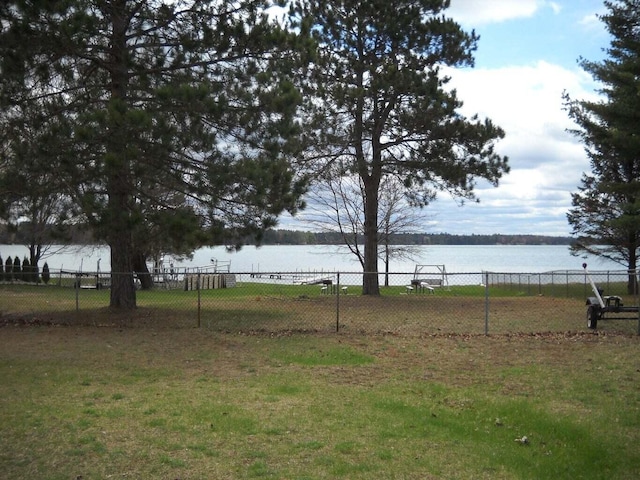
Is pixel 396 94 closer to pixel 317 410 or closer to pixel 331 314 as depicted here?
pixel 331 314

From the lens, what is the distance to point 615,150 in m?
23.4

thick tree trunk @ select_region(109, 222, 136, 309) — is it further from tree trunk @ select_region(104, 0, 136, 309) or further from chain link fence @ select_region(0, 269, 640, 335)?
chain link fence @ select_region(0, 269, 640, 335)

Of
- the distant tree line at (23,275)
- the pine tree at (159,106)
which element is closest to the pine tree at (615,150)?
the pine tree at (159,106)

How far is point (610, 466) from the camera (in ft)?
18.6

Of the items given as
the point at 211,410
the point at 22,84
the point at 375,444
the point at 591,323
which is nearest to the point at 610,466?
the point at 375,444

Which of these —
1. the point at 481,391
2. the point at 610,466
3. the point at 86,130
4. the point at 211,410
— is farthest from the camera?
the point at 86,130

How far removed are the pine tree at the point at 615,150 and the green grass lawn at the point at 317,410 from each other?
655 cm

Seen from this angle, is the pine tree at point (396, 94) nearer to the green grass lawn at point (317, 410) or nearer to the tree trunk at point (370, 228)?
the tree trunk at point (370, 228)

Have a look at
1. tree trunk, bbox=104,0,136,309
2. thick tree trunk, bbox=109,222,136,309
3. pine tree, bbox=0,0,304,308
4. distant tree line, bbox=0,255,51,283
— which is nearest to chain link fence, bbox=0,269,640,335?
thick tree trunk, bbox=109,222,136,309

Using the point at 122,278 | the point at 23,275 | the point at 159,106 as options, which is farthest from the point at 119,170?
the point at 23,275

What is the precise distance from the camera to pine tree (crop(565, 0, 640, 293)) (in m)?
15.9

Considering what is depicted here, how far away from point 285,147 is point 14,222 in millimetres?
6471

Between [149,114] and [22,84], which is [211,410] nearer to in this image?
[149,114]

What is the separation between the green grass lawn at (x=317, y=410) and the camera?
5.45m
